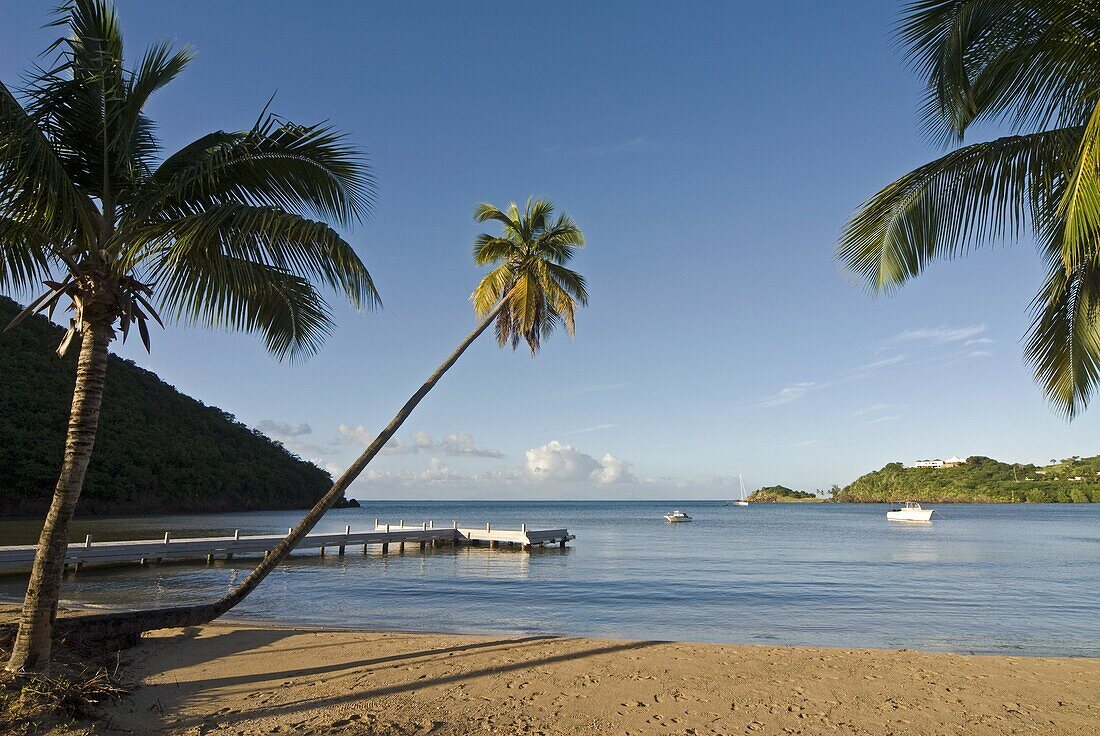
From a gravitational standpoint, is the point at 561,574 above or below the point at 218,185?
below

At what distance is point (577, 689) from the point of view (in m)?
8.43

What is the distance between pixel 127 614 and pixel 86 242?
5.40 meters

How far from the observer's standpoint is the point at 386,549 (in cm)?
3338

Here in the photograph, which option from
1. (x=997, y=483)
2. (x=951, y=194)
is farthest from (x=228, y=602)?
(x=997, y=483)

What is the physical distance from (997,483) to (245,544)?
169352 mm

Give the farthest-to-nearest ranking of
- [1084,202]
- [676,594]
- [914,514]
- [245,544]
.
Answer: [914,514], [245,544], [676,594], [1084,202]

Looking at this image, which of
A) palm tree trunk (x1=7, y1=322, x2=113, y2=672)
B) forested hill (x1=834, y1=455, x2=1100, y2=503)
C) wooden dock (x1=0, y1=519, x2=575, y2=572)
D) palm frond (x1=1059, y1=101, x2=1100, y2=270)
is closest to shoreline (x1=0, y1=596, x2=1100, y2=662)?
palm tree trunk (x1=7, y1=322, x2=113, y2=672)

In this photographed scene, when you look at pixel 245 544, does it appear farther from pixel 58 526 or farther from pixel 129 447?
pixel 129 447

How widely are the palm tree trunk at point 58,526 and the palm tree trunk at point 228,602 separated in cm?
191

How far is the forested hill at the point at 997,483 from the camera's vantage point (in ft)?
461

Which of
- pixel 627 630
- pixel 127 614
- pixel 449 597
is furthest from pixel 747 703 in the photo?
pixel 449 597

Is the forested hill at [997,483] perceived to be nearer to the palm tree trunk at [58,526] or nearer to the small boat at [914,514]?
the small boat at [914,514]

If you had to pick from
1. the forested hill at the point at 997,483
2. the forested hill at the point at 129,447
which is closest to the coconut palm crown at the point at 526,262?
the forested hill at the point at 129,447

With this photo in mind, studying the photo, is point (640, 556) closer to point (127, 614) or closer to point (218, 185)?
point (127, 614)
